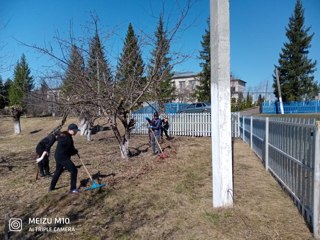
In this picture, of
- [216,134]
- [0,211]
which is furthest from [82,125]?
[216,134]

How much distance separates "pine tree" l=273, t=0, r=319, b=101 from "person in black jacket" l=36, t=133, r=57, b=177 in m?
38.3

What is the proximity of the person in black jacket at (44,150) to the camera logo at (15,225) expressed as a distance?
2415 mm

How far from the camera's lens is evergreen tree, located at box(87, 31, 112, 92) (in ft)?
26.9

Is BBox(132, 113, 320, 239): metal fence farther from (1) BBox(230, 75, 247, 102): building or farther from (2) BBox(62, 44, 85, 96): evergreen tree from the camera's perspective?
(1) BBox(230, 75, 247, 102): building

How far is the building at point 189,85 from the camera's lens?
41.8m

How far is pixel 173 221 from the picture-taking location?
4.29 metres

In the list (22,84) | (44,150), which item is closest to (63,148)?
(44,150)

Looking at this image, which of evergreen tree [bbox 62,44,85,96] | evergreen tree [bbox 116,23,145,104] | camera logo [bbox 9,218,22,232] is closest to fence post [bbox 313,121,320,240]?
camera logo [bbox 9,218,22,232]

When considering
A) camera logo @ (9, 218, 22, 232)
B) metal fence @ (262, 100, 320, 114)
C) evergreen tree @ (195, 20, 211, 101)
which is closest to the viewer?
camera logo @ (9, 218, 22, 232)

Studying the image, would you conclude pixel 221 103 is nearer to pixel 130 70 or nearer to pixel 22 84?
pixel 130 70

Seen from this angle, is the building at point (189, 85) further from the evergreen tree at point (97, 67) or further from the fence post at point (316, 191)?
the fence post at point (316, 191)

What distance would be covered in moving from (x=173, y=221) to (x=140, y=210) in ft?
2.45

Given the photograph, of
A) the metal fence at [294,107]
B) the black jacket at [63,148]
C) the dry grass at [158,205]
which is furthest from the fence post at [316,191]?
the metal fence at [294,107]

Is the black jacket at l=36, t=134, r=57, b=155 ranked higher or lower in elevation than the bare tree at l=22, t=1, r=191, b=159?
lower
